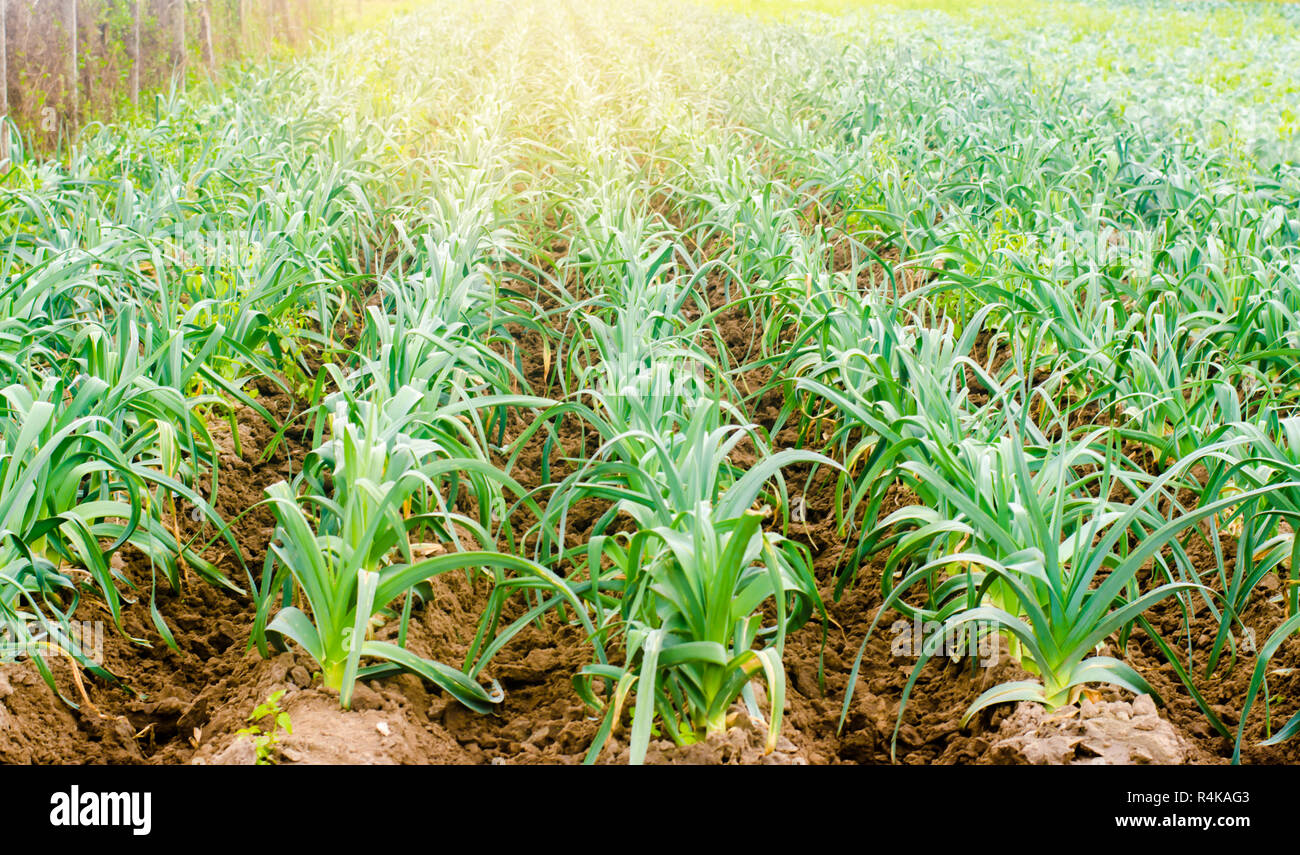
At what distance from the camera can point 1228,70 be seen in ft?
31.7

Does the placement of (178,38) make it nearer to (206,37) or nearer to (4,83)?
(206,37)

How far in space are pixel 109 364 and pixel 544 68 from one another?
8263 millimetres

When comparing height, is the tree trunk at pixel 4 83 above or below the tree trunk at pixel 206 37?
below

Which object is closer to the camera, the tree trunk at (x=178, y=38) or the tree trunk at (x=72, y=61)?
the tree trunk at (x=72, y=61)

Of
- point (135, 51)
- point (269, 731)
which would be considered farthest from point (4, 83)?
point (269, 731)

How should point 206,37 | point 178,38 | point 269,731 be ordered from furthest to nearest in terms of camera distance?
point 206,37, point 178,38, point 269,731

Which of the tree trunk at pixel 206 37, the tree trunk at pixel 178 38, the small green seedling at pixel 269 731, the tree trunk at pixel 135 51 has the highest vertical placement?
the tree trunk at pixel 206 37

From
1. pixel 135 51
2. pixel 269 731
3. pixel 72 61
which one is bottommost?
pixel 269 731

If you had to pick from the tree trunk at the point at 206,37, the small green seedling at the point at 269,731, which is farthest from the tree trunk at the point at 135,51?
the small green seedling at the point at 269,731

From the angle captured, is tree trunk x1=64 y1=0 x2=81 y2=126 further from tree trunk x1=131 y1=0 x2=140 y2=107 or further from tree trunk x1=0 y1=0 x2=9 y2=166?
tree trunk x1=131 y1=0 x2=140 y2=107

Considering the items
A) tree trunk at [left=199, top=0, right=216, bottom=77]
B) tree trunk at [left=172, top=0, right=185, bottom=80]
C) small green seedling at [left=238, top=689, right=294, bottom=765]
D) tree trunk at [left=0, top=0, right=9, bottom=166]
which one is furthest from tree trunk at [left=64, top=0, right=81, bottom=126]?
small green seedling at [left=238, top=689, right=294, bottom=765]

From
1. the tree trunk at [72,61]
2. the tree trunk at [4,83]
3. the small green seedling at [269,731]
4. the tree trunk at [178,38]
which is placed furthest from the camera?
the tree trunk at [178,38]

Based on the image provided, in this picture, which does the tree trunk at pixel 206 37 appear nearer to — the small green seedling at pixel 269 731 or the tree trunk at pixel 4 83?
the tree trunk at pixel 4 83
